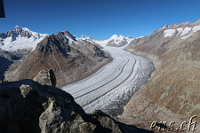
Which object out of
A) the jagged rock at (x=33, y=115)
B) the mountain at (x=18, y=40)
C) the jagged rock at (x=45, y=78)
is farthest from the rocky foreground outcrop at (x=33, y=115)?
the mountain at (x=18, y=40)

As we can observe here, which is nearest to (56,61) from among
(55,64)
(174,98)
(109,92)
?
(55,64)

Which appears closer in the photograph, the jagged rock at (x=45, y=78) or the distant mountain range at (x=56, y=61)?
the jagged rock at (x=45, y=78)

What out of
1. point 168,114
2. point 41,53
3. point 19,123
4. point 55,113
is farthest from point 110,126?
point 41,53

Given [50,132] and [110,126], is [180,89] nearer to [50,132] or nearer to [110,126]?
[110,126]

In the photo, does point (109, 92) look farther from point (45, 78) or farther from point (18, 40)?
point (18, 40)

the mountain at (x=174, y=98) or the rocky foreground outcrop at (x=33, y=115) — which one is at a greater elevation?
the rocky foreground outcrop at (x=33, y=115)

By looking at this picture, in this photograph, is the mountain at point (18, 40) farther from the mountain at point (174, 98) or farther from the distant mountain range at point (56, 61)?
the mountain at point (174, 98)

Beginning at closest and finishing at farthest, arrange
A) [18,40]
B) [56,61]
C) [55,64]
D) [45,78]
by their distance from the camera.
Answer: [45,78]
[55,64]
[56,61]
[18,40]

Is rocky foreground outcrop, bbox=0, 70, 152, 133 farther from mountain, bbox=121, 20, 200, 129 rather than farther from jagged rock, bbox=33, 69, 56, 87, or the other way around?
mountain, bbox=121, 20, 200, 129
